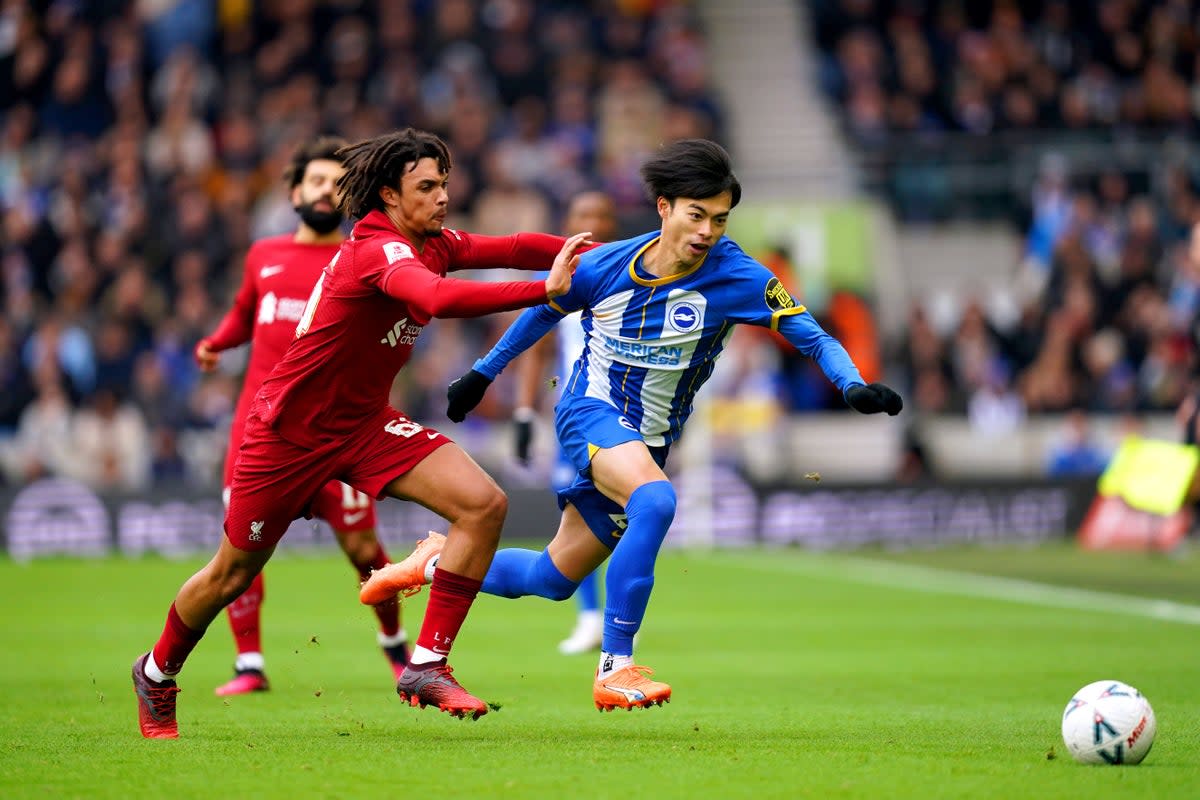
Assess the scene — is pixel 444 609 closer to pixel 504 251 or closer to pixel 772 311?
pixel 504 251

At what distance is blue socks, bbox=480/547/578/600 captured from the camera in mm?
7703

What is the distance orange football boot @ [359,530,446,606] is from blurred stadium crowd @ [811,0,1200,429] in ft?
52.4

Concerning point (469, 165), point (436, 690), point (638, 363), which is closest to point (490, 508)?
point (436, 690)

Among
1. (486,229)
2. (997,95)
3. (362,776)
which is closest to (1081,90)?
(997,95)

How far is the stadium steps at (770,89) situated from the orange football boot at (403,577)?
61.0 feet

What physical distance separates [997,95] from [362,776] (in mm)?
21393

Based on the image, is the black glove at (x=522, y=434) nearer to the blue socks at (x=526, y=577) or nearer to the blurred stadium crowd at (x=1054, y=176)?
the blue socks at (x=526, y=577)

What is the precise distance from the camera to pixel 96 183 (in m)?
22.2

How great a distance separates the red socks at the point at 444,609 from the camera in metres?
7.04

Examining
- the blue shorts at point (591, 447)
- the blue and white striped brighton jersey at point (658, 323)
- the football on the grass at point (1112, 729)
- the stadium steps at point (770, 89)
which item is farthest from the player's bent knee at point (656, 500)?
the stadium steps at point (770, 89)

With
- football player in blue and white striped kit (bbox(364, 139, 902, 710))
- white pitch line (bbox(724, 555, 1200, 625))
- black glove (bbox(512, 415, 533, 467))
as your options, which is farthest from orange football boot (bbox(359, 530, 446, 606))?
white pitch line (bbox(724, 555, 1200, 625))

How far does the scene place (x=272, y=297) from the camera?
29.9 feet

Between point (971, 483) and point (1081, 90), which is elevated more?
point (1081, 90)

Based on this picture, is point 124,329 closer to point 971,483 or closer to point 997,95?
point 971,483
